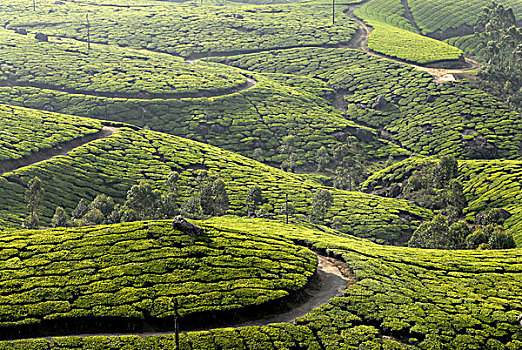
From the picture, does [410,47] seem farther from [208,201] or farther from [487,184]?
[208,201]

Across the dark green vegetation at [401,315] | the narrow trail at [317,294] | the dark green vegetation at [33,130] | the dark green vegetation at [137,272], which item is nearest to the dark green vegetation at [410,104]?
the dark green vegetation at [401,315]

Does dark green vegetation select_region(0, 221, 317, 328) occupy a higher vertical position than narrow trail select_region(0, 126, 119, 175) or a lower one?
lower

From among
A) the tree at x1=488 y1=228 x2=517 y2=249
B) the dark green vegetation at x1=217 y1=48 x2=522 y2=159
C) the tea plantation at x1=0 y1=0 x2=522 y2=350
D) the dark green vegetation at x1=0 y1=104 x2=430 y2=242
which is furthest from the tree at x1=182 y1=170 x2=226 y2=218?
the dark green vegetation at x1=217 y1=48 x2=522 y2=159

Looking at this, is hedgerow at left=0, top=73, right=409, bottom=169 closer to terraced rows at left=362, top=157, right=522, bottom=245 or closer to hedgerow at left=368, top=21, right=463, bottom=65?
terraced rows at left=362, top=157, right=522, bottom=245

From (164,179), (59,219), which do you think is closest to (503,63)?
(164,179)

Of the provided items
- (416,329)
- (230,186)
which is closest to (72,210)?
Result: (230,186)

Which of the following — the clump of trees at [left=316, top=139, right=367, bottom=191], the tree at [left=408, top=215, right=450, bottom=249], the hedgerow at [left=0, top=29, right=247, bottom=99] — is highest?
the hedgerow at [left=0, top=29, right=247, bottom=99]

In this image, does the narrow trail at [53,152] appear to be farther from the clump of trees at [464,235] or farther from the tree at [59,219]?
the clump of trees at [464,235]

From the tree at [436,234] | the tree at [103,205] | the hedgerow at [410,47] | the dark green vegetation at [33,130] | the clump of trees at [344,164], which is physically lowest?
the tree at [436,234]
